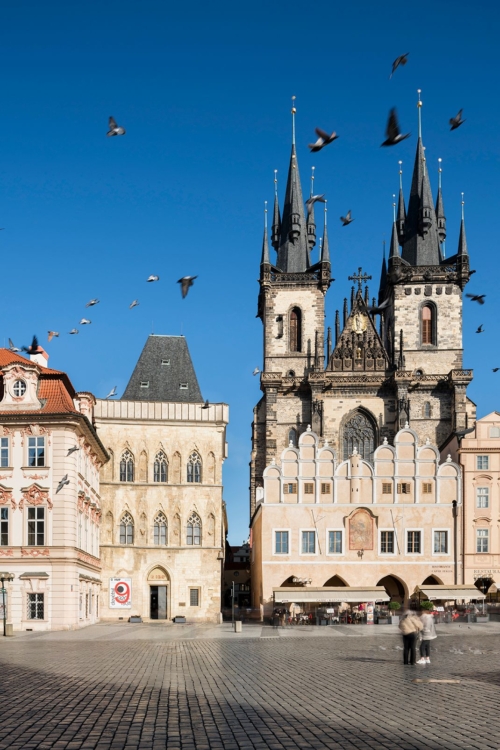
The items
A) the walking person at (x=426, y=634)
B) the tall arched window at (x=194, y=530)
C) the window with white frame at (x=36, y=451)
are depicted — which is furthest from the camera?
the tall arched window at (x=194, y=530)

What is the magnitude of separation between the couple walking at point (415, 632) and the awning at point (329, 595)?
100ft

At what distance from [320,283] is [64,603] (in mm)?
55073

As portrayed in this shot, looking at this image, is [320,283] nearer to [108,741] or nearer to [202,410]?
[202,410]

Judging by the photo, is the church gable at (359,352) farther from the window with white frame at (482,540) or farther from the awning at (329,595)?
the awning at (329,595)

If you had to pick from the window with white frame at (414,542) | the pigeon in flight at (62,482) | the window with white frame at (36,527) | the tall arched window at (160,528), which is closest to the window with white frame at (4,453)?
the window with white frame at (36,527)

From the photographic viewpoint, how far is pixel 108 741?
13.0m

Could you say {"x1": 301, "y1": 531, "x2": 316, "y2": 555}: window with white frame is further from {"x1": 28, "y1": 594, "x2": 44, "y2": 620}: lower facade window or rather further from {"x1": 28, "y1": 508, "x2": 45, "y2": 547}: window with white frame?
{"x1": 28, "y1": 594, "x2": 44, "y2": 620}: lower facade window

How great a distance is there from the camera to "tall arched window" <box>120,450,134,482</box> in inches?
2410

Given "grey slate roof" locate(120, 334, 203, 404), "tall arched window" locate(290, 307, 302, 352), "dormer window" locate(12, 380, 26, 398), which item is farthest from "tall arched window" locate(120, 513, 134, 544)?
"tall arched window" locate(290, 307, 302, 352)

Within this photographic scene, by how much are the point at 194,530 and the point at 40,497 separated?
55.3 feet

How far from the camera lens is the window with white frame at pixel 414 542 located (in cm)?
6359

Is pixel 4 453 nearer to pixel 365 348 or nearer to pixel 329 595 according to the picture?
pixel 329 595

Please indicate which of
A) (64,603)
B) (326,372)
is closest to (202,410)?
(64,603)

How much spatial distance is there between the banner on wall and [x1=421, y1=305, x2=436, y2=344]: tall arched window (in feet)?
137
